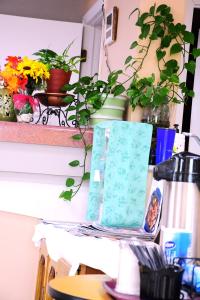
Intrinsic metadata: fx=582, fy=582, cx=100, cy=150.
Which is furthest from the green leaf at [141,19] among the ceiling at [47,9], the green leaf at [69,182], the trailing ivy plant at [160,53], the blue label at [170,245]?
the ceiling at [47,9]

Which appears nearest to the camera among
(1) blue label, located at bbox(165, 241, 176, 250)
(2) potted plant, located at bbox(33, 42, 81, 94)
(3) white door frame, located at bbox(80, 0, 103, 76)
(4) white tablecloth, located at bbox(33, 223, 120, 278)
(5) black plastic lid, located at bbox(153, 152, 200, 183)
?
(1) blue label, located at bbox(165, 241, 176, 250)

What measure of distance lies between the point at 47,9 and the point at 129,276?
360 centimetres

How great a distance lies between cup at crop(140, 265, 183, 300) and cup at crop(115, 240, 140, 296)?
0.24 ft

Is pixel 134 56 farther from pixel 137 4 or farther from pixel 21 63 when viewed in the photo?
pixel 21 63

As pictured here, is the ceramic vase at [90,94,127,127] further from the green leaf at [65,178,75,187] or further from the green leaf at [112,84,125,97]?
the green leaf at [65,178,75,187]

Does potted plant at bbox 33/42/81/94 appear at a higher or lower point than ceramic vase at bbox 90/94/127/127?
higher

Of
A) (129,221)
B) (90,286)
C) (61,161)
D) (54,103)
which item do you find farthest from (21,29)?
(90,286)

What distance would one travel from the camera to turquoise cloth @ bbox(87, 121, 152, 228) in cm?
226

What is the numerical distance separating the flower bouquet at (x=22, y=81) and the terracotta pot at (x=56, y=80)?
9 cm

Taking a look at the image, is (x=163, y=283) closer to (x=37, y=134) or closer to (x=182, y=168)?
(x=182, y=168)

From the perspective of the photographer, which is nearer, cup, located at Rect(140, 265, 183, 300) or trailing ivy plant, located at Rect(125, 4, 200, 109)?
cup, located at Rect(140, 265, 183, 300)

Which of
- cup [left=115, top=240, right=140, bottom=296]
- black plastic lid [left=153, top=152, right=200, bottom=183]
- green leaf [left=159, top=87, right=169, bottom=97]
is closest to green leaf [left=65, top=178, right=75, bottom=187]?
green leaf [left=159, top=87, right=169, bottom=97]

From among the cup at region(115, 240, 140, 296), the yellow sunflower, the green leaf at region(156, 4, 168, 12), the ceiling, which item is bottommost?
the cup at region(115, 240, 140, 296)

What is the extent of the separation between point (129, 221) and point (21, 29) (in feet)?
8.29
